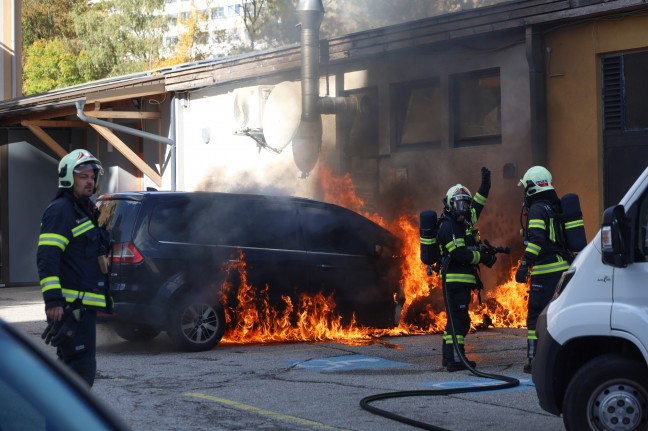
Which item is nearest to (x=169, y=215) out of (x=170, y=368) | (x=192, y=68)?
(x=170, y=368)

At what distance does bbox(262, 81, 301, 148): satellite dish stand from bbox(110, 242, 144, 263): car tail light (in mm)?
5850

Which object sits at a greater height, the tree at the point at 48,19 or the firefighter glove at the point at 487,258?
the tree at the point at 48,19

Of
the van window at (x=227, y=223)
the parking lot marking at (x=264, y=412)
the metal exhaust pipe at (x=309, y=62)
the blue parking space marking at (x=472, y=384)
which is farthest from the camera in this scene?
the metal exhaust pipe at (x=309, y=62)

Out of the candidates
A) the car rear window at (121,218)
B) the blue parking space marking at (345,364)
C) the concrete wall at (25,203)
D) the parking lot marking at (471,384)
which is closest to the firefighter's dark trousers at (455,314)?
the parking lot marking at (471,384)

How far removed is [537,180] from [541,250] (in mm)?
626

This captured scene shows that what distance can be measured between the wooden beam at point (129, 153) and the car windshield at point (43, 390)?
1800cm

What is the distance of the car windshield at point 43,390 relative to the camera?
2207 millimetres

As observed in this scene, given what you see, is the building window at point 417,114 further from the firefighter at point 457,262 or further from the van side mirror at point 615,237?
the van side mirror at point 615,237

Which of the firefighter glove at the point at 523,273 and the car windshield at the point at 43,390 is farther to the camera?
the firefighter glove at the point at 523,273

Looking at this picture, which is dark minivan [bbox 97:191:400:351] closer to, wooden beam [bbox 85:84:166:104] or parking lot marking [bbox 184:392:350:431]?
parking lot marking [bbox 184:392:350:431]

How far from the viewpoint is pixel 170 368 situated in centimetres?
1037

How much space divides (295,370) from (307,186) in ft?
24.0

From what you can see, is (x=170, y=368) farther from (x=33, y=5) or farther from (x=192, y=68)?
(x=33, y=5)

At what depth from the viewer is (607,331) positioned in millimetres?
6027
